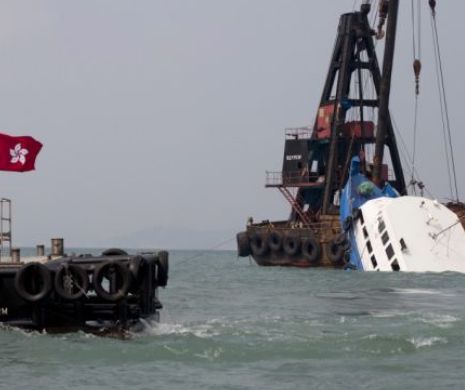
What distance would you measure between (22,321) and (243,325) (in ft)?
19.7

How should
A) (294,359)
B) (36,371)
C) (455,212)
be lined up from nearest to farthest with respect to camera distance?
(36,371) < (294,359) < (455,212)

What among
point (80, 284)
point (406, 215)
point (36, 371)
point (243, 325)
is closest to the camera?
point (36, 371)

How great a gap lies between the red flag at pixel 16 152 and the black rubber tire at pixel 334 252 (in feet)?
128

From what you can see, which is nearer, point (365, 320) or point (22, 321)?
point (22, 321)

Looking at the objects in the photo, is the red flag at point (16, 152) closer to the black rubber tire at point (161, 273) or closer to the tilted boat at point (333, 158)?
the black rubber tire at point (161, 273)

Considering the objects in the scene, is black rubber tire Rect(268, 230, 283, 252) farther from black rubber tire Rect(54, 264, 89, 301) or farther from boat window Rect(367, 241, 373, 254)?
black rubber tire Rect(54, 264, 89, 301)

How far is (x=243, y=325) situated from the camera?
2475 cm

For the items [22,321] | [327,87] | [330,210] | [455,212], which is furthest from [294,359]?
[327,87]

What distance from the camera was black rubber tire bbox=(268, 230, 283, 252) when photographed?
68.3m

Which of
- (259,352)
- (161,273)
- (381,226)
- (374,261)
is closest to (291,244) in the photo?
(374,261)

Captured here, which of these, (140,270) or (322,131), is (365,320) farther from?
(322,131)

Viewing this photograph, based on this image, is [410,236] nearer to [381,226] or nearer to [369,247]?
[381,226]

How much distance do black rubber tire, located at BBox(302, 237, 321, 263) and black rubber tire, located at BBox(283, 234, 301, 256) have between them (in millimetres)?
856

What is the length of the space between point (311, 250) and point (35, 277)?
45.3 metres
